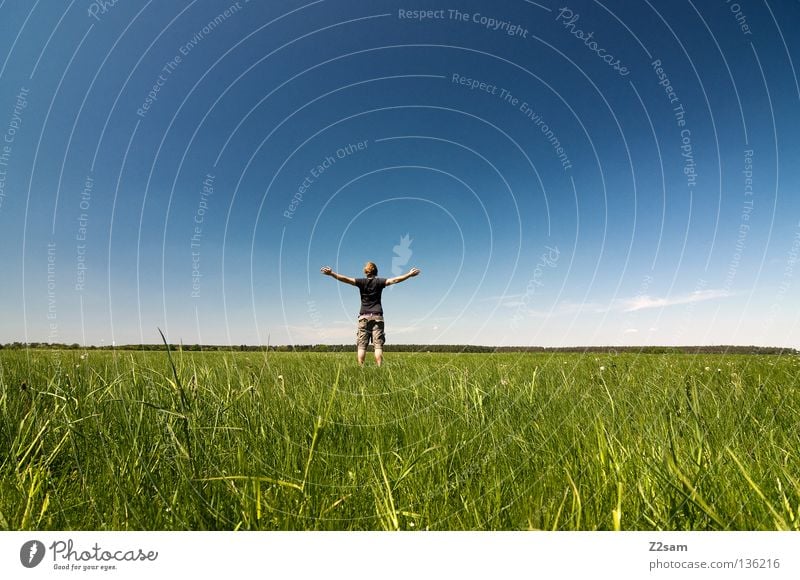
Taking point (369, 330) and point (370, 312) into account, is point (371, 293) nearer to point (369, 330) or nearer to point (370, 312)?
point (370, 312)

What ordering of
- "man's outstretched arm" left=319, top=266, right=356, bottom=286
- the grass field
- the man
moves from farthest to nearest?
the man
"man's outstretched arm" left=319, top=266, right=356, bottom=286
the grass field

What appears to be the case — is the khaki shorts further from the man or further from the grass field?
the grass field

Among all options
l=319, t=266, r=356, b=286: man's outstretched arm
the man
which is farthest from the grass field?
the man

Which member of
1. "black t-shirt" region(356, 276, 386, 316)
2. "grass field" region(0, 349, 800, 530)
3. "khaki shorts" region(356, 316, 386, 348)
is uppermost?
"black t-shirt" region(356, 276, 386, 316)

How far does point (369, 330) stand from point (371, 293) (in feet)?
3.34

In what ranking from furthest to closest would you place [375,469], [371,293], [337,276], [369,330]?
[369,330] < [371,293] < [337,276] < [375,469]

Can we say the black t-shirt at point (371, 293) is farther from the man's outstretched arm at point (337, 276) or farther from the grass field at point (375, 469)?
the grass field at point (375, 469)

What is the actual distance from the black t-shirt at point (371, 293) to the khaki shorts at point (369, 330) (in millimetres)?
246

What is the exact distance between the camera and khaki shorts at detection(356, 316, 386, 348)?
10.5 m

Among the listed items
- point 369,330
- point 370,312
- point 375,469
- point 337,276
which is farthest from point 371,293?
point 375,469

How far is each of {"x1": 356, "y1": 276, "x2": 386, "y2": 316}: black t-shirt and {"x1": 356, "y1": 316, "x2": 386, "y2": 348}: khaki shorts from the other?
25 centimetres

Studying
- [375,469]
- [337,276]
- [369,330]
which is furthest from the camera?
[369,330]

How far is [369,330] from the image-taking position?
1085 cm
